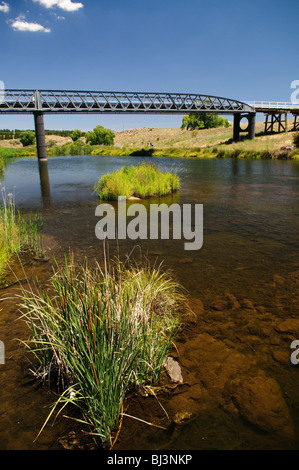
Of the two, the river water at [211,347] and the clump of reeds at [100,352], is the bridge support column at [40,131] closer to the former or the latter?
the river water at [211,347]

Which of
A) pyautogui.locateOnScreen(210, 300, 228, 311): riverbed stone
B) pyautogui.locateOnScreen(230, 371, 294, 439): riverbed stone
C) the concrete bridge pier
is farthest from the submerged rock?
the concrete bridge pier

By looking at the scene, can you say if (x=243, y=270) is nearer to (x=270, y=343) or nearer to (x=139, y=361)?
(x=270, y=343)

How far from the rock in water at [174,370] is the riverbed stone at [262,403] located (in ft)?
1.80

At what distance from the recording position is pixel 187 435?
8.55 feet

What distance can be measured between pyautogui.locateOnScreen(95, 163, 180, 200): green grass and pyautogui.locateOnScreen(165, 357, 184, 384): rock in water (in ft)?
36.9

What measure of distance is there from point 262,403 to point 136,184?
1253cm

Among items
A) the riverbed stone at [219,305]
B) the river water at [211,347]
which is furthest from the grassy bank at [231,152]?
the riverbed stone at [219,305]

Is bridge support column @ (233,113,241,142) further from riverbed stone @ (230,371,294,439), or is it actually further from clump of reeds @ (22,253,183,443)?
clump of reeds @ (22,253,183,443)

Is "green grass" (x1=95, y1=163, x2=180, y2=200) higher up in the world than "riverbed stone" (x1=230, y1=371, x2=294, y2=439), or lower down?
higher up

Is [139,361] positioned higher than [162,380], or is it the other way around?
[139,361]

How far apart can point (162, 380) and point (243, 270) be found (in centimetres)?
354

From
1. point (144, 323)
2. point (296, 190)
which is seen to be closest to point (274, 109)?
point (296, 190)

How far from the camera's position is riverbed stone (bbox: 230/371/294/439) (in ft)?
8.89

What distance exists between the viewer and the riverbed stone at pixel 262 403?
8.89 ft
